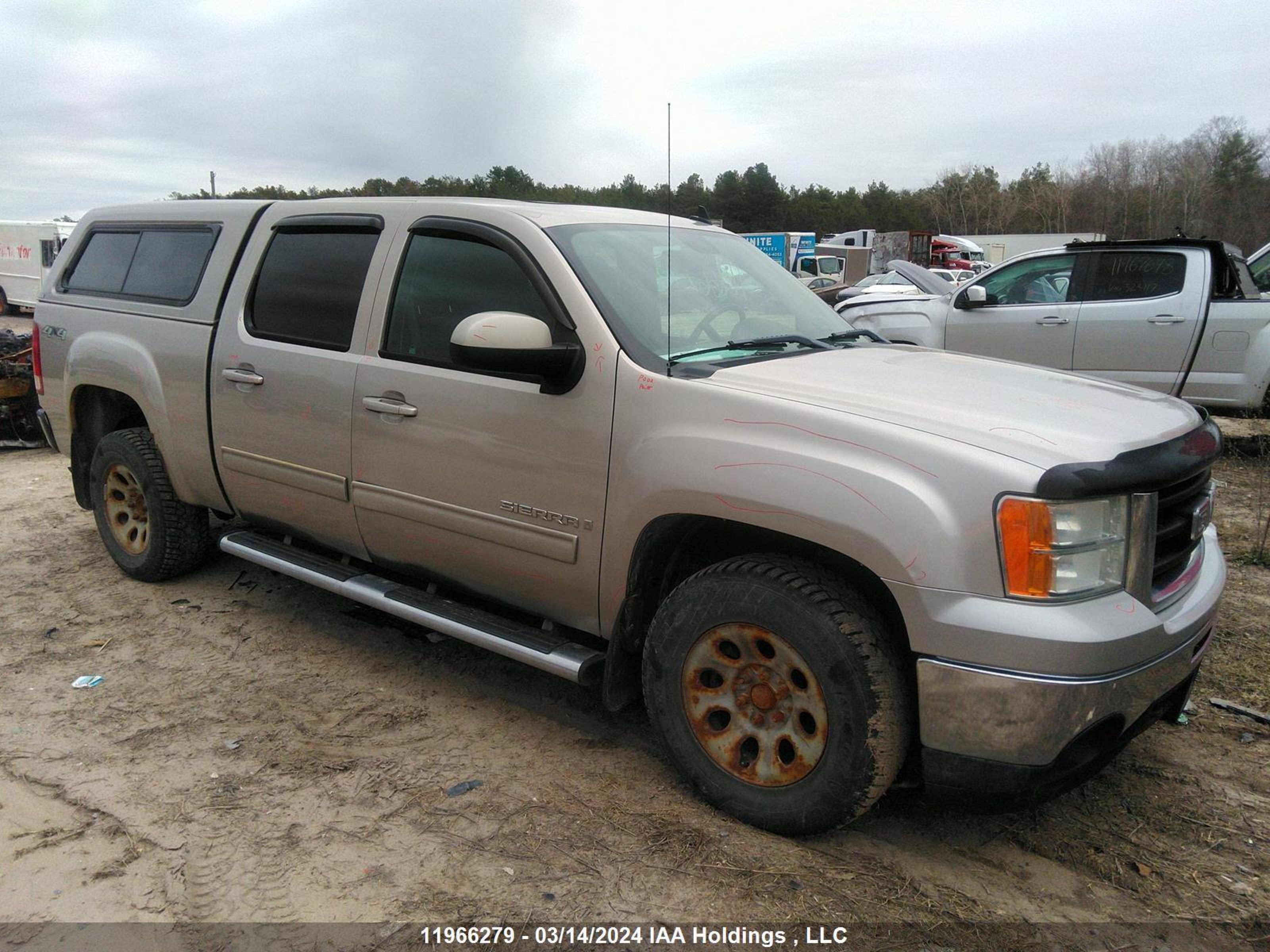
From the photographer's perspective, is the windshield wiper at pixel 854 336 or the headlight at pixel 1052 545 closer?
the headlight at pixel 1052 545

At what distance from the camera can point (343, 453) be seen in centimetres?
368

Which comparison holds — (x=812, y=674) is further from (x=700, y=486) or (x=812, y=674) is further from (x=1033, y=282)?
(x=1033, y=282)

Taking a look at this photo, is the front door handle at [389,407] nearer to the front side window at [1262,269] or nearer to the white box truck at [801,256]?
the front side window at [1262,269]

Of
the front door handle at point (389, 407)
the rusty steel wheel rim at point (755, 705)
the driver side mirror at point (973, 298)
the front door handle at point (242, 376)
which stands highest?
the driver side mirror at point (973, 298)

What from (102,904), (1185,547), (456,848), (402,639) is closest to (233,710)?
(402,639)

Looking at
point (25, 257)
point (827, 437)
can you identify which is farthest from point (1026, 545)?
point (25, 257)

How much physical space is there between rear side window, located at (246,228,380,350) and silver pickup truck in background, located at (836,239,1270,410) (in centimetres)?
610

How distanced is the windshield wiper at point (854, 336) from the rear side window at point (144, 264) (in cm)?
297

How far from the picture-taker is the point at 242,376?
405cm

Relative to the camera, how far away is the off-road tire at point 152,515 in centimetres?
466

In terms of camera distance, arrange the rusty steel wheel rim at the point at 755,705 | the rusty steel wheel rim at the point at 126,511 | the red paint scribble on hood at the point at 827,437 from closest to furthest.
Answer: the red paint scribble on hood at the point at 827,437, the rusty steel wheel rim at the point at 755,705, the rusty steel wheel rim at the point at 126,511

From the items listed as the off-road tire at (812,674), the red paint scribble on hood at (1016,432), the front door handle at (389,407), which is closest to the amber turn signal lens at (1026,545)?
the red paint scribble on hood at (1016,432)

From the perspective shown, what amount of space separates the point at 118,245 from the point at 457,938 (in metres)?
4.28

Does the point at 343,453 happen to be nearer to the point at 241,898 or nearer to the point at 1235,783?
the point at 241,898
